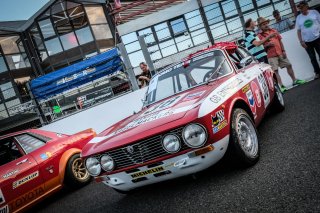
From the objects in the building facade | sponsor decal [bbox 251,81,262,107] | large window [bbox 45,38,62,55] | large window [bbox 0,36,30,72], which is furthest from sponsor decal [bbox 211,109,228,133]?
large window [bbox 0,36,30,72]

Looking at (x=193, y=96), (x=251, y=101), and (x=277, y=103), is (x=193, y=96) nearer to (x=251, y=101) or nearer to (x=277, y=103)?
(x=251, y=101)

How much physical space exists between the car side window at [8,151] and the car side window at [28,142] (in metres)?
0.09

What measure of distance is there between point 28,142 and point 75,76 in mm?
4093

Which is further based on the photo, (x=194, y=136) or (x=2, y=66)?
(x=2, y=66)

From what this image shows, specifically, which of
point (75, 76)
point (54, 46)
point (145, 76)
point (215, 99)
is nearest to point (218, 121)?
point (215, 99)

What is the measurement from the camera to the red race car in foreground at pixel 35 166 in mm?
3936

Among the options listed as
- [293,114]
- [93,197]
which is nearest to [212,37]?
[293,114]

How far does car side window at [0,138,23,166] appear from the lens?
4.43 m

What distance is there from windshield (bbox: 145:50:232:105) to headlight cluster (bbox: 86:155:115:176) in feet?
4.25

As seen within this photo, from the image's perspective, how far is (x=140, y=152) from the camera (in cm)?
271

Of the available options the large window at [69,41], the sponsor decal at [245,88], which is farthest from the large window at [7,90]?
the sponsor decal at [245,88]

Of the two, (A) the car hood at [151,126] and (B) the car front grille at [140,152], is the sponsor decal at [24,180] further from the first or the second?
(B) the car front grille at [140,152]

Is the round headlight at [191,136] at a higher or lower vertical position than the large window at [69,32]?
lower

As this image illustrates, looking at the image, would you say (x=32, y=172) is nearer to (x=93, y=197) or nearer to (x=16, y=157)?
(x=16, y=157)
